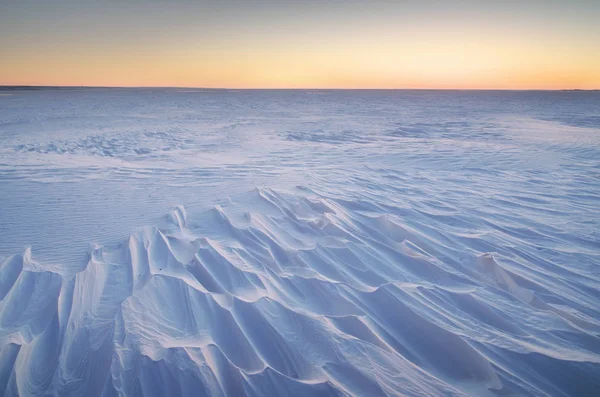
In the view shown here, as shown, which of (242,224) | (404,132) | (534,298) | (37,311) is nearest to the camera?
(37,311)

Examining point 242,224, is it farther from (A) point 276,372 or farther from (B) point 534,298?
(B) point 534,298

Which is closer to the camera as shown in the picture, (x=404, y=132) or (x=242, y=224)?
(x=242, y=224)

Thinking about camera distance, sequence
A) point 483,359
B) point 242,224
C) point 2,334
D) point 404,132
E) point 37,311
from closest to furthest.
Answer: point 483,359 → point 2,334 → point 37,311 → point 242,224 → point 404,132

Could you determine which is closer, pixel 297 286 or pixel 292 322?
pixel 292 322

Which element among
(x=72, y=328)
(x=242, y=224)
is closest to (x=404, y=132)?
(x=242, y=224)
